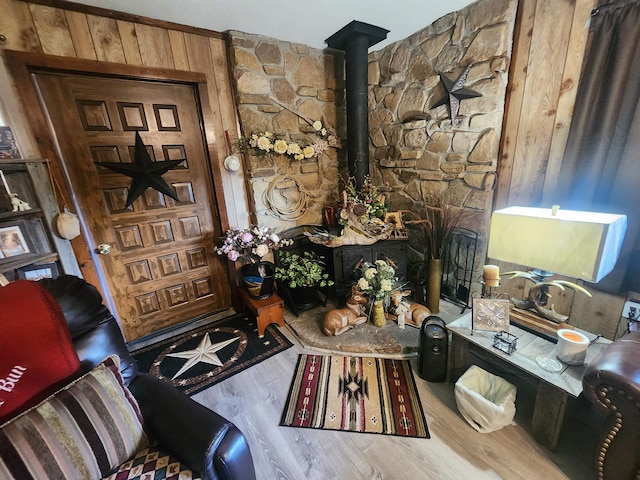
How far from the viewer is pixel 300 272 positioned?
2453mm

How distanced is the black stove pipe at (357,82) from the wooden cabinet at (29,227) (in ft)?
7.48

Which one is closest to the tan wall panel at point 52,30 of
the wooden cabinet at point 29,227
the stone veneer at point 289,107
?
the wooden cabinet at point 29,227

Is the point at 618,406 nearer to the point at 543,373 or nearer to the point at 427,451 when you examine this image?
the point at 543,373

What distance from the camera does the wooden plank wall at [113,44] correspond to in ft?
5.33

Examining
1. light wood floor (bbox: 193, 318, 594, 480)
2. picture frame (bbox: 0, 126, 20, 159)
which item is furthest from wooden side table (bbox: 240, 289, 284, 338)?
picture frame (bbox: 0, 126, 20, 159)

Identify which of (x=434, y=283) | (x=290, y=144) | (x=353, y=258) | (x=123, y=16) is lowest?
(x=434, y=283)

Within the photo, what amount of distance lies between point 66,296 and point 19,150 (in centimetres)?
126

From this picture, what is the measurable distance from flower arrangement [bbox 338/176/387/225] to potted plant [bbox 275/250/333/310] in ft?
1.51

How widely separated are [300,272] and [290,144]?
118cm

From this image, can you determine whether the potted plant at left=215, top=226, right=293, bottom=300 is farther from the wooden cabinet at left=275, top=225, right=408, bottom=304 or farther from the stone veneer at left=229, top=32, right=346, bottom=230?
the wooden cabinet at left=275, top=225, right=408, bottom=304

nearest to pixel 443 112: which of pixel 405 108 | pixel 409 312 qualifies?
pixel 405 108

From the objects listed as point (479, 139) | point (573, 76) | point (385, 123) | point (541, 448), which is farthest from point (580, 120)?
point (541, 448)

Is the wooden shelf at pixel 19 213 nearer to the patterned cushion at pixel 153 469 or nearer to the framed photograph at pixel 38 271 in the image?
the framed photograph at pixel 38 271

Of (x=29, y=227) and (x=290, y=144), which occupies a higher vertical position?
(x=290, y=144)
